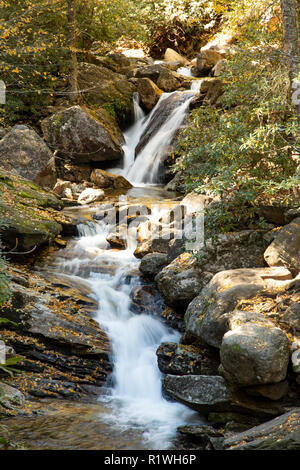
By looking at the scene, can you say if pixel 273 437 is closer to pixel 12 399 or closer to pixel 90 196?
pixel 12 399

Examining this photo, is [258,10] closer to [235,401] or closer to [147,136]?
[235,401]

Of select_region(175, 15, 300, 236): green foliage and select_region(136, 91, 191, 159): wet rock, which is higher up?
select_region(136, 91, 191, 159): wet rock

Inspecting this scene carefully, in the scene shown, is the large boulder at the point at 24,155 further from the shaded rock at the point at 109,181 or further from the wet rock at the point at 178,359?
the wet rock at the point at 178,359

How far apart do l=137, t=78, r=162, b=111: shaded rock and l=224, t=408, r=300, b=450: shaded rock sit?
14.9 m

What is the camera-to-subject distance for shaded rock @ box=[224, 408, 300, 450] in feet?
12.3

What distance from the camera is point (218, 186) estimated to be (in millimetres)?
6102

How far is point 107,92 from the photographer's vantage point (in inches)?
672

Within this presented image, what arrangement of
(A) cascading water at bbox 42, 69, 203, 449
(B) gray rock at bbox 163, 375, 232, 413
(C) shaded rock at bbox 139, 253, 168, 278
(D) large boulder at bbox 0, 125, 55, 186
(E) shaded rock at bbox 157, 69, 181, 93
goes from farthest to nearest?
(E) shaded rock at bbox 157, 69, 181, 93, (D) large boulder at bbox 0, 125, 55, 186, (C) shaded rock at bbox 139, 253, 168, 278, (A) cascading water at bbox 42, 69, 203, 449, (B) gray rock at bbox 163, 375, 232, 413

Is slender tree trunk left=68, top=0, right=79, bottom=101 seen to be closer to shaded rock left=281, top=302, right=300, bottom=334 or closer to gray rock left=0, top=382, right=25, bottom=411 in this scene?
gray rock left=0, top=382, right=25, bottom=411

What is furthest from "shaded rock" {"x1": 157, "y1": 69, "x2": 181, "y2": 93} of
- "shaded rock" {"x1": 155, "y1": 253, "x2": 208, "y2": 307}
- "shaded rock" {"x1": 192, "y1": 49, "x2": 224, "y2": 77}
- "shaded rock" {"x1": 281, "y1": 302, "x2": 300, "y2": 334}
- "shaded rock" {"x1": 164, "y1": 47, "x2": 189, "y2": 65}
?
"shaded rock" {"x1": 281, "y1": 302, "x2": 300, "y2": 334}

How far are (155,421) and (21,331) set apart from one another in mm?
2487

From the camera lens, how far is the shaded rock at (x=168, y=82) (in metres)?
17.7

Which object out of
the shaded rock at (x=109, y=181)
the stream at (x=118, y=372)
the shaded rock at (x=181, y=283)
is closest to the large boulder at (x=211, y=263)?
the shaded rock at (x=181, y=283)

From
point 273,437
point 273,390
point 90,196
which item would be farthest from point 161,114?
point 273,437
